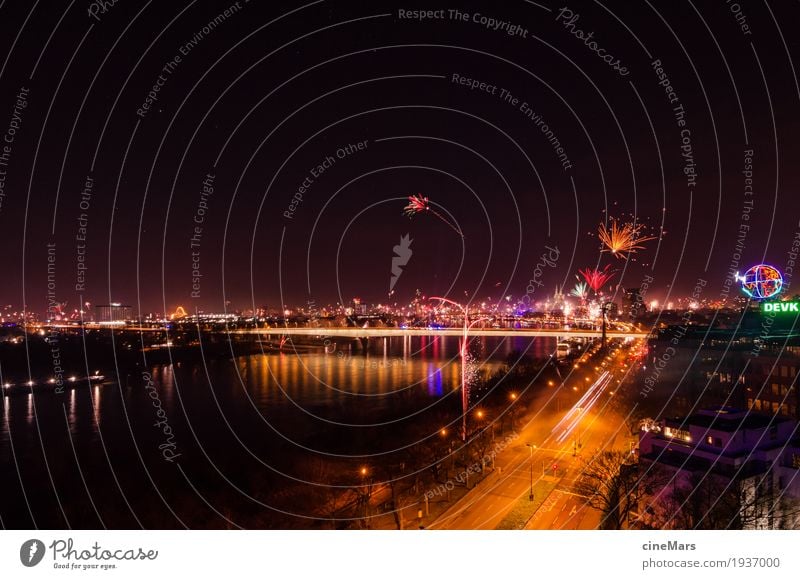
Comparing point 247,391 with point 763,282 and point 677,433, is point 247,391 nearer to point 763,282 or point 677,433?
point 677,433

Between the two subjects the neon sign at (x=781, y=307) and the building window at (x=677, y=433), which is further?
the neon sign at (x=781, y=307)

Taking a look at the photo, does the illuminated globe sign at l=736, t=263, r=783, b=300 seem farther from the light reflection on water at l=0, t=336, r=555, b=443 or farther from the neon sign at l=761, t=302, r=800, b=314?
the light reflection on water at l=0, t=336, r=555, b=443

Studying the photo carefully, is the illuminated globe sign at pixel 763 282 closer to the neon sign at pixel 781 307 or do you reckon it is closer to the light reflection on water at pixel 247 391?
the neon sign at pixel 781 307

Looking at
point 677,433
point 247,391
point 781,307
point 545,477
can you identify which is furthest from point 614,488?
point 247,391

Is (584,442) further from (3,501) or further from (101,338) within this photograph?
(101,338)

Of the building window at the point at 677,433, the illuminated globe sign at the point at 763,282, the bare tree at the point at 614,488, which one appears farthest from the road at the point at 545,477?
the illuminated globe sign at the point at 763,282

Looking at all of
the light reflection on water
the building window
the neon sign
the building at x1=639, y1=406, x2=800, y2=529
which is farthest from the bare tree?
the light reflection on water
